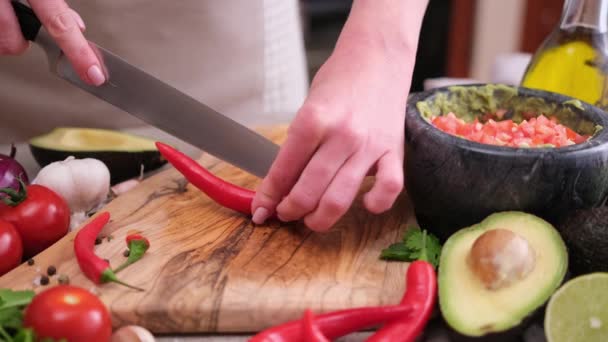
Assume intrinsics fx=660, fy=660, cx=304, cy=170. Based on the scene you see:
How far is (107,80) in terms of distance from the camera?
3.59 ft

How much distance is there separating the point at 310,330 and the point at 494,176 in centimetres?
35

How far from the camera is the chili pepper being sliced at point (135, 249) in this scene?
96 centimetres

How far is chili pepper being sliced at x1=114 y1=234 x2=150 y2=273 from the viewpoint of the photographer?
963 mm

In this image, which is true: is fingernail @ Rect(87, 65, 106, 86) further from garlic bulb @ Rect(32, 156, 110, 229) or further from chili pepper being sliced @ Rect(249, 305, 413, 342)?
chili pepper being sliced @ Rect(249, 305, 413, 342)

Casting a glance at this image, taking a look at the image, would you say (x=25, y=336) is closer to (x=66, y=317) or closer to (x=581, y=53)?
(x=66, y=317)

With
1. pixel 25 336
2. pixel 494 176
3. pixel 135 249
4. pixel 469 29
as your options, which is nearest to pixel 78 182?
pixel 135 249

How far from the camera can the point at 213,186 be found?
1.16 metres

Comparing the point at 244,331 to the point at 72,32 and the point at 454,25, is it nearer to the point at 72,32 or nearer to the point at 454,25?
the point at 72,32

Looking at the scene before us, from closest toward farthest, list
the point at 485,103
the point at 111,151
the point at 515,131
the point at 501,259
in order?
1. the point at 501,259
2. the point at 515,131
3. the point at 485,103
4. the point at 111,151

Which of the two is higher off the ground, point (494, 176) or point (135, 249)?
point (494, 176)

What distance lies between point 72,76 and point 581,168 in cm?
81

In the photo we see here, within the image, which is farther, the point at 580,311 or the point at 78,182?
the point at 78,182

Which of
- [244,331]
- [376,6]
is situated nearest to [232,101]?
[376,6]

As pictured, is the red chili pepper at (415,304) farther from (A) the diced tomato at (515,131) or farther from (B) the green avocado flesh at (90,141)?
(B) the green avocado flesh at (90,141)
